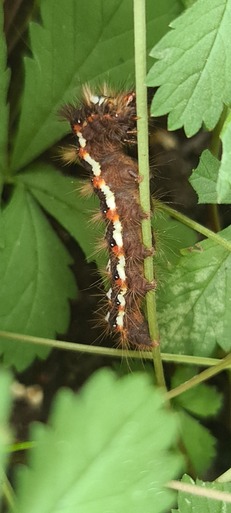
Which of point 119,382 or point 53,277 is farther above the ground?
point 53,277

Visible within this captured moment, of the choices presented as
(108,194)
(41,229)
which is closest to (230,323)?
(108,194)

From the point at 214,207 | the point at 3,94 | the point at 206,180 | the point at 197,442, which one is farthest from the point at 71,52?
the point at 197,442

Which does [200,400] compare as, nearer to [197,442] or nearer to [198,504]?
[197,442]

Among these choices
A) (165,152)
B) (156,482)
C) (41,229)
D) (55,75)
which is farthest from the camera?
(165,152)

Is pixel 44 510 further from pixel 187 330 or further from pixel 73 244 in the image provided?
pixel 73 244

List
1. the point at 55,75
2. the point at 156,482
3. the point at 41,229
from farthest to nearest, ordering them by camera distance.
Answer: the point at 41,229 → the point at 55,75 → the point at 156,482

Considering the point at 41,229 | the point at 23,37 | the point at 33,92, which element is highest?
the point at 23,37

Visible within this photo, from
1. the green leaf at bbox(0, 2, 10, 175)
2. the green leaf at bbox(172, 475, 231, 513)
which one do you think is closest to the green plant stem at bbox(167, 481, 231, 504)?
the green leaf at bbox(172, 475, 231, 513)
